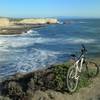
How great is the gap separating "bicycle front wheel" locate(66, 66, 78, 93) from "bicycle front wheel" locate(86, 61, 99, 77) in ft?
5.83

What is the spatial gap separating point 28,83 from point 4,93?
803 mm

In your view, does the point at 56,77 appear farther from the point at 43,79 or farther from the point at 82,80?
the point at 82,80

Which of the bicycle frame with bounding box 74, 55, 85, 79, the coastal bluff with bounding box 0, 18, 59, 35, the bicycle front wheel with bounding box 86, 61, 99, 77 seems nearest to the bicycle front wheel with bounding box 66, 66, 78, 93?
the bicycle frame with bounding box 74, 55, 85, 79

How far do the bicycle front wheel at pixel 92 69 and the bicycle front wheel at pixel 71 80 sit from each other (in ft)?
5.83

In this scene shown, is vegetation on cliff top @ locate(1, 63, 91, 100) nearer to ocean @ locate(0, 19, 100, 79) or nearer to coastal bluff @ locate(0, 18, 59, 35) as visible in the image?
ocean @ locate(0, 19, 100, 79)

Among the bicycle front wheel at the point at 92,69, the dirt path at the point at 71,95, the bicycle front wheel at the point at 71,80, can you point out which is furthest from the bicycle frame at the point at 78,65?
the bicycle front wheel at the point at 92,69

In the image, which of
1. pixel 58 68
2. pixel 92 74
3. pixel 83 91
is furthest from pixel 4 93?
pixel 92 74

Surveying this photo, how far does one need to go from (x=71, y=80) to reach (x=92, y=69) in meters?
3.01

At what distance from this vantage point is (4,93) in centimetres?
909

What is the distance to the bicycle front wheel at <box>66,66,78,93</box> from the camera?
8.75 metres

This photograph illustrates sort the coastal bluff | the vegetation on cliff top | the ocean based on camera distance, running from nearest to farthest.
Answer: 1. the vegetation on cliff top
2. the ocean
3. the coastal bluff

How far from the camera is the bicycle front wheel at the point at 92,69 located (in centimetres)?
1091

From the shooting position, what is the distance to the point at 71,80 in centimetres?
893

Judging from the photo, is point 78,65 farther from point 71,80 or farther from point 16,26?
point 16,26
